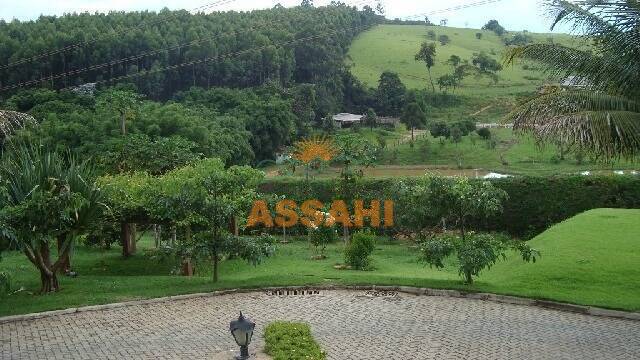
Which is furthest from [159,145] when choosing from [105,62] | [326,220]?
[105,62]

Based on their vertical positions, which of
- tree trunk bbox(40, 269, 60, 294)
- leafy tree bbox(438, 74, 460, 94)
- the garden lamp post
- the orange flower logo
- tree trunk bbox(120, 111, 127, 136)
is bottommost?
tree trunk bbox(40, 269, 60, 294)

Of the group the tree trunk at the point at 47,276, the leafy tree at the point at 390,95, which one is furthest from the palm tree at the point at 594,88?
the leafy tree at the point at 390,95

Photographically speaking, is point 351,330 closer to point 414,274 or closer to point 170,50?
point 414,274

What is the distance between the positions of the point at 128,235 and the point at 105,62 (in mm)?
31628

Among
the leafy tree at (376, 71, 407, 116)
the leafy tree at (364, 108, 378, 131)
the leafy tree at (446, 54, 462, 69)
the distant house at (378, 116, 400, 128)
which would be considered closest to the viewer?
the leafy tree at (364, 108, 378, 131)

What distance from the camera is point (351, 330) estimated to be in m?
10.9

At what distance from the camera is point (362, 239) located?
Answer: 17297 millimetres

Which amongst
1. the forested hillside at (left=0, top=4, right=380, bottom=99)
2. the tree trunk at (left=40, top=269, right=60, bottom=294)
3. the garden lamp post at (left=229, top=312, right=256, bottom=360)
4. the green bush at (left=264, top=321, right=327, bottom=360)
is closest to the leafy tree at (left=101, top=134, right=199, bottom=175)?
the tree trunk at (left=40, top=269, right=60, bottom=294)

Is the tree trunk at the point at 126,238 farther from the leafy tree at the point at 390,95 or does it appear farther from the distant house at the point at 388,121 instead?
the leafy tree at the point at 390,95

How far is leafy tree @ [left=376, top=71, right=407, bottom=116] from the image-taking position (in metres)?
62.2

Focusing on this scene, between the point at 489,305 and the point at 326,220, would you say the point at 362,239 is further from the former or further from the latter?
the point at 489,305

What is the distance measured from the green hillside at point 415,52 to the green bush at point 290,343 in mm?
52540

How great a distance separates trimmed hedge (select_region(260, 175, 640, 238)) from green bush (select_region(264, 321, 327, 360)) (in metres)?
13.1

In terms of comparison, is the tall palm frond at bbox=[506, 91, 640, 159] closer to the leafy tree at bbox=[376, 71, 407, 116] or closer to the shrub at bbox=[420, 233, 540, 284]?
the shrub at bbox=[420, 233, 540, 284]
